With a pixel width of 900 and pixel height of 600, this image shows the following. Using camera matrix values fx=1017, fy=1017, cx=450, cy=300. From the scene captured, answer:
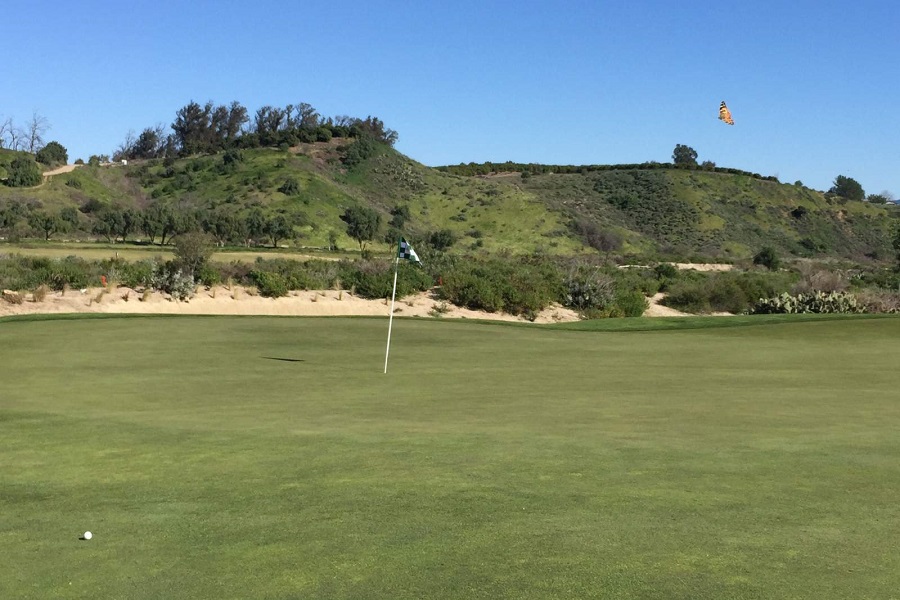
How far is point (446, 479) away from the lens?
8727mm

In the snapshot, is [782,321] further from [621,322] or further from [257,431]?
[257,431]

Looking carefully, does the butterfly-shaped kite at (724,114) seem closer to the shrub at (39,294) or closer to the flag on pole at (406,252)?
the flag on pole at (406,252)

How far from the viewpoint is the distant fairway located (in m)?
6.07

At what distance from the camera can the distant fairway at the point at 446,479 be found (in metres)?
6.07

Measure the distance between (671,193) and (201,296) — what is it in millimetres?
92293

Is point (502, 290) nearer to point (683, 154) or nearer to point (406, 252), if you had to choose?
point (406, 252)

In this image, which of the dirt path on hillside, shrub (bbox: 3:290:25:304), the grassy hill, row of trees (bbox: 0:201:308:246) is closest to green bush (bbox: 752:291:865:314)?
shrub (bbox: 3:290:25:304)

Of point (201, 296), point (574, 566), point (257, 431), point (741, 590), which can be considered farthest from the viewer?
point (201, 296)

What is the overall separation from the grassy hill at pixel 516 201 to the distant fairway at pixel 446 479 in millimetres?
68380

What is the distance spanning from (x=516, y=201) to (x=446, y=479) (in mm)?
99744

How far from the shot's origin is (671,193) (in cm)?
12425

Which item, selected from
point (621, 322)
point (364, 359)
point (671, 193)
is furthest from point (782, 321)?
Result: point (671, 193)

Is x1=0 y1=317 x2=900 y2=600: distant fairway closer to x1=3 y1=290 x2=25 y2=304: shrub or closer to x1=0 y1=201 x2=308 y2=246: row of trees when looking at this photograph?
x1=3 y1=290 x2=25 y2=304: shrub

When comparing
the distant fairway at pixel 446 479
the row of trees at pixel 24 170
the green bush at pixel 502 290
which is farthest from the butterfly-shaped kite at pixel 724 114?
the row of trees at pixel 24 170
